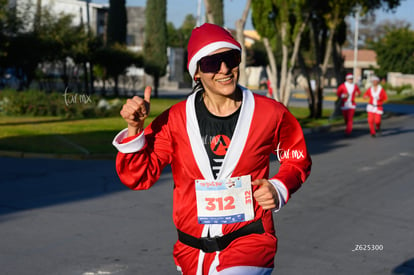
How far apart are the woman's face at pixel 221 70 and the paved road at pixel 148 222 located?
3.25m

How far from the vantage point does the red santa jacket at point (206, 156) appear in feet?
12.0

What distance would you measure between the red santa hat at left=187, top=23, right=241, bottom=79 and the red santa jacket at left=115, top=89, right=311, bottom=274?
0.81 ft

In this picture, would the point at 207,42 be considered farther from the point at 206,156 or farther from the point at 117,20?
the point at 117,20

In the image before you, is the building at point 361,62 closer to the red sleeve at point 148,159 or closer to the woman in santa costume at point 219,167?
the woman in santa costume at point 219,167

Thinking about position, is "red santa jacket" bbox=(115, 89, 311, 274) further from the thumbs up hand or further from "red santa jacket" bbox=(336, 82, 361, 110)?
"red santa jacket" bbox=(336, 82, 361, 110)

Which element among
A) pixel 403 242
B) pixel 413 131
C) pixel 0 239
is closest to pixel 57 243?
pixel 0 239

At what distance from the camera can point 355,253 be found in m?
7.41

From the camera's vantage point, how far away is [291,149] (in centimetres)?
382

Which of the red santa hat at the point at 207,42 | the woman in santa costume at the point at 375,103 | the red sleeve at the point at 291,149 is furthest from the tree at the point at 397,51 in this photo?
the red santa hat at the point at 207,42

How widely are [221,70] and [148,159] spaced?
57 centimetres

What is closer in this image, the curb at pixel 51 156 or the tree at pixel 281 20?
the curb at pixel 51 156

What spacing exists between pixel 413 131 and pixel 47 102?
41.3 feet

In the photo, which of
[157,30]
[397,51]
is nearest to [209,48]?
[157,30]

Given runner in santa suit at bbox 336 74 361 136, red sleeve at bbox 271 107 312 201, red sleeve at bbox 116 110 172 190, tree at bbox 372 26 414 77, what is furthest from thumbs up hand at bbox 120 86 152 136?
tree at bbox 372 26 414 77
